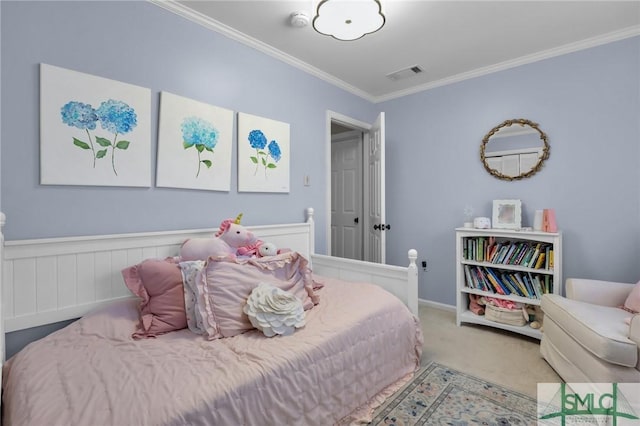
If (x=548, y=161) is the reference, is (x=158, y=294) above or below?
below

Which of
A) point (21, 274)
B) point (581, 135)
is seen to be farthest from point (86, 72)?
point (581, 135)

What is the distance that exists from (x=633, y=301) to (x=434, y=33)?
2237 millimetres

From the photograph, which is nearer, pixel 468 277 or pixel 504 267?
pixel 504 267

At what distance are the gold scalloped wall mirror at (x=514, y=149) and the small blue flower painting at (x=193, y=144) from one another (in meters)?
2.41

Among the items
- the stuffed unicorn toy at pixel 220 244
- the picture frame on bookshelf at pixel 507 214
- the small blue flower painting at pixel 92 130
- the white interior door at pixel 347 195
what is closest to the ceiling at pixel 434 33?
the small blue flower painting at pixel 92 130

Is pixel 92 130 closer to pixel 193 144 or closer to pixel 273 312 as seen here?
pixel 193 144

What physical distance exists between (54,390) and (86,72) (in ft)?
5.18

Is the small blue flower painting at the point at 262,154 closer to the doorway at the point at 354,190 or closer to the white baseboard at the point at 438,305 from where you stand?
the doorway at the point at 354,190

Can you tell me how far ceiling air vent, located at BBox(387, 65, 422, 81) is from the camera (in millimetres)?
3057

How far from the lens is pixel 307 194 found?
3037mm

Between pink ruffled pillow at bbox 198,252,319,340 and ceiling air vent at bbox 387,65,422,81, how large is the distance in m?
2.24

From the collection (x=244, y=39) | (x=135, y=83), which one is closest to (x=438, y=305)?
(x=244, y=39)

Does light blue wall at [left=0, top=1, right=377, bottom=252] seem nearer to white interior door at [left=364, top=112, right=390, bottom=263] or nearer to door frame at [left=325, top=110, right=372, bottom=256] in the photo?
door frame at [left=325, top=110, right=372, bottom=256]

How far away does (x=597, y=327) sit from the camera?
5.64ft
